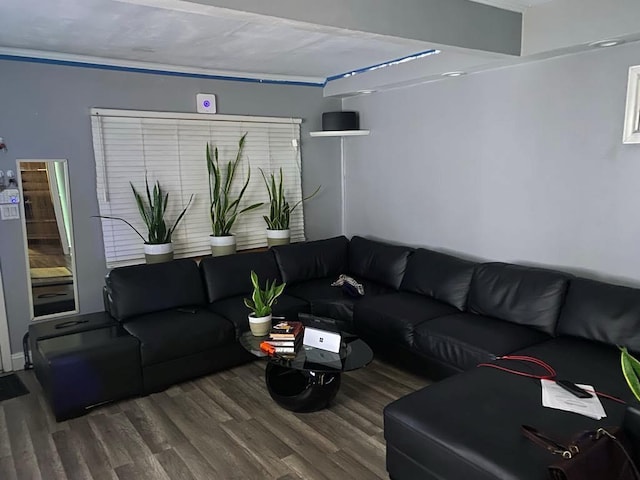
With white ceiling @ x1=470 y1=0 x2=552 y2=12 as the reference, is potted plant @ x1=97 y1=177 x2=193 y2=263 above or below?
below

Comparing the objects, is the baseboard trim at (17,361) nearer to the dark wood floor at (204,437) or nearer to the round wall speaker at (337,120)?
the dark wood floor at (204,437)

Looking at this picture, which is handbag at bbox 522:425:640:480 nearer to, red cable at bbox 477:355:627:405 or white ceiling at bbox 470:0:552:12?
red cable at bbox 477:355:627:405

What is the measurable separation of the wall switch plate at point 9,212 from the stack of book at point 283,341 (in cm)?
222

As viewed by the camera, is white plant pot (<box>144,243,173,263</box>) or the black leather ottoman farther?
white plant pot (<box>144,243,173,263</box>)

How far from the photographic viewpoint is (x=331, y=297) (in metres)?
4.15

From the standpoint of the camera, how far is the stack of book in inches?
117

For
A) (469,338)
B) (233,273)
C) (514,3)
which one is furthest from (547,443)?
(233,273)

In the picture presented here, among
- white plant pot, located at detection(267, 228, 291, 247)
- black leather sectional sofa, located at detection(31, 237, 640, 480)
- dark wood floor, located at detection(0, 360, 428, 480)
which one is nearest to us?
black leather sectional sofa, located at detection(31, 237, 640, 480)

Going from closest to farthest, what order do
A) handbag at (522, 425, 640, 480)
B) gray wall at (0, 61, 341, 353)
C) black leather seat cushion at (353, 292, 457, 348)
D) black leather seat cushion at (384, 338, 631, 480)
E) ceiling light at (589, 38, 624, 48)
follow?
handbag at (522, 425, 640, 480) < black leather seat cushion at (384, 338, 631, 480) < ceiling light at (589, 38, 624, 48) < black leather seat cushion at (353, 292, 457, 348) < gray wall at (0, 61, 341, 353)

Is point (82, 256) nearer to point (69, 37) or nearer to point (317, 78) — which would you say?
point (69, 37)

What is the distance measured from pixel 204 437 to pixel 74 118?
2.67 metres

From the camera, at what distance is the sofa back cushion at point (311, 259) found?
14.8ft

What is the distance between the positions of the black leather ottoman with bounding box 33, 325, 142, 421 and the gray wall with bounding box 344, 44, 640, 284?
2.77 meters

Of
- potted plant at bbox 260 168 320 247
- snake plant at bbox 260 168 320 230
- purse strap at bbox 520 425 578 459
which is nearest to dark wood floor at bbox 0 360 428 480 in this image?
purse strap at bbox 520 425 578 459
